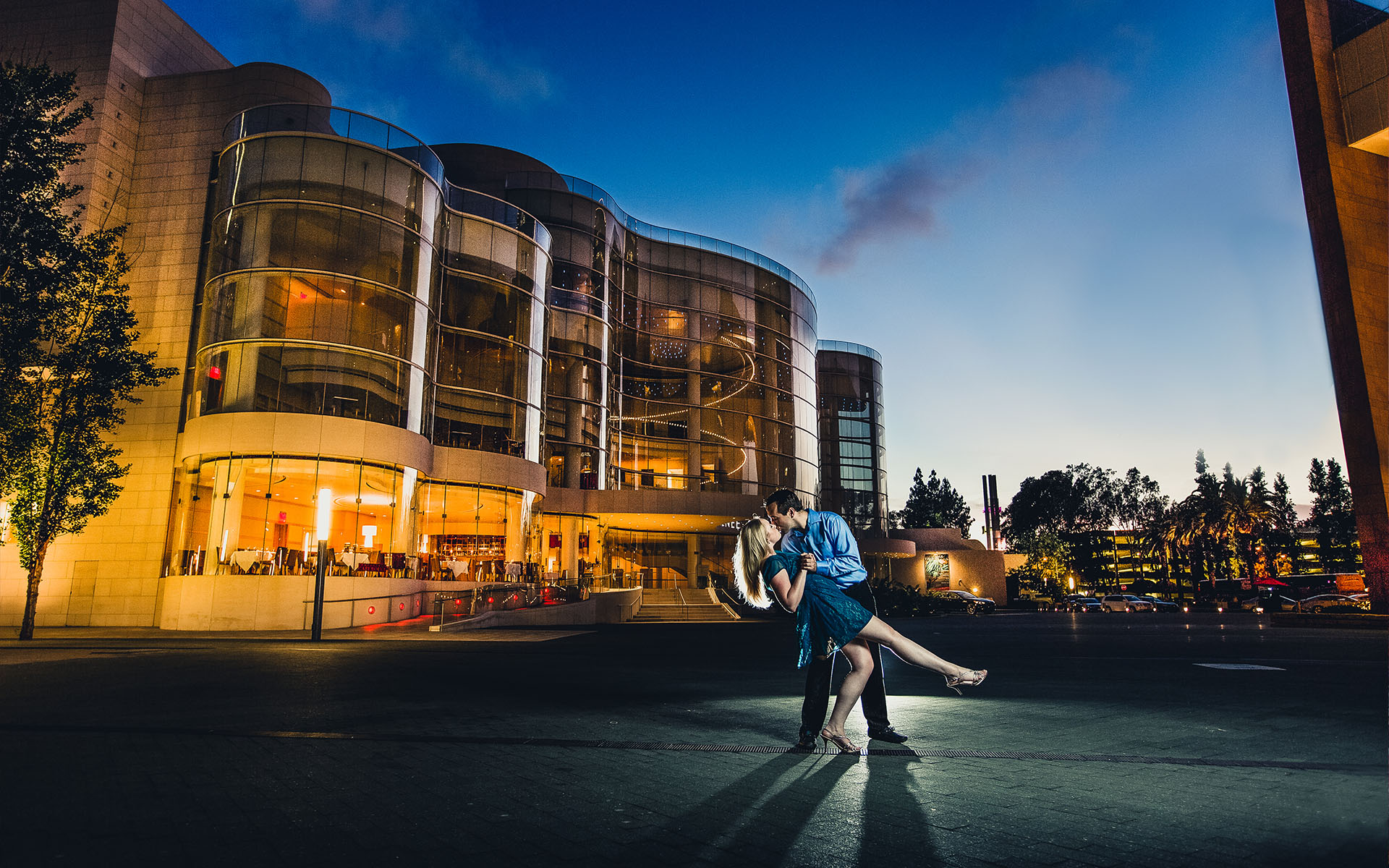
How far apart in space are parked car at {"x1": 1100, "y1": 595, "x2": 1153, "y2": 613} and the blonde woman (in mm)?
50376

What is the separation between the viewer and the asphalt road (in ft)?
11.1

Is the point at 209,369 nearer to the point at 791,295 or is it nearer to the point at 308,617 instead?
the point at 308,617

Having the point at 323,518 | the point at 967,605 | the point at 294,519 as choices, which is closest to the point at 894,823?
the point at 323,518

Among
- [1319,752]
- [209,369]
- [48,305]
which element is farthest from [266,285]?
[1319,752]

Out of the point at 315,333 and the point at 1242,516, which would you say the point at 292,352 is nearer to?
the point at 315,333

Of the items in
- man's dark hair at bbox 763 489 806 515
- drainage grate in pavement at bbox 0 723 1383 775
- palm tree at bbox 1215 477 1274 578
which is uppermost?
palm tree at bbox 1215 477 1274 578

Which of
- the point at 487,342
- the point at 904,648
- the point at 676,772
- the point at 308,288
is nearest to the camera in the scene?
the point at 676,772

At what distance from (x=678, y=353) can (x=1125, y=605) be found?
32586mm

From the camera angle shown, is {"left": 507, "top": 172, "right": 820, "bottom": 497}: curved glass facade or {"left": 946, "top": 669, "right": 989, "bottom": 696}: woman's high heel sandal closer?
{"left": 946, "top": 669, "right": 989, "bottom": 696}: woman's high heel sandal

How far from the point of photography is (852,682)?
5465mm

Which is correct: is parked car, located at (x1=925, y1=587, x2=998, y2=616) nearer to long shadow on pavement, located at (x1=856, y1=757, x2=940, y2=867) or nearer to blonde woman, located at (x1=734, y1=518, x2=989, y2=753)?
blonde woman, located at (x1=734, y1=518, x2=989, y2=753)

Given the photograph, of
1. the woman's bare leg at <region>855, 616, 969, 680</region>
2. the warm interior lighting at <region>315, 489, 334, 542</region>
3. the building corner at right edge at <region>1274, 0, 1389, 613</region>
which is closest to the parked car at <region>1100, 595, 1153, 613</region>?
the building corner at right edge at <region>1274, 0, 1389, 613</region>

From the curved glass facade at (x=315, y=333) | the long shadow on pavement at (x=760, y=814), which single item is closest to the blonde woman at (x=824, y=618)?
the long shadow on pavement at (x=760, y=814)

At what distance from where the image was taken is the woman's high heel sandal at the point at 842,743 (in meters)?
5.31
